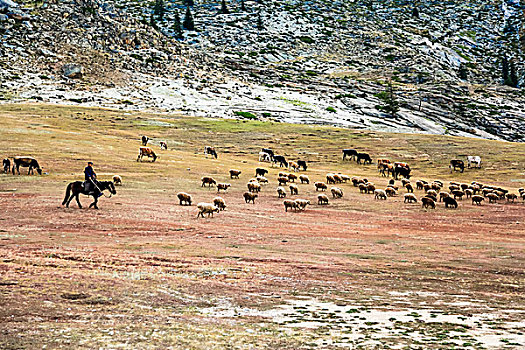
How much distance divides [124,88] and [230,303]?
340 ft

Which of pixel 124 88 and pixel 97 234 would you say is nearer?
pixel 97 234

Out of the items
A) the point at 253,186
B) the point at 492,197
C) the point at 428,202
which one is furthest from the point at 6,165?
the point at 492,197

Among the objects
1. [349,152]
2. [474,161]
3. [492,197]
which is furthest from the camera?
[349,152]

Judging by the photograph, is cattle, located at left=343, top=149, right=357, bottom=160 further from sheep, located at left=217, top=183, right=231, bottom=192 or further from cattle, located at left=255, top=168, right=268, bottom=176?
sheep, located at left=217, top=183, right=231, bottom=192

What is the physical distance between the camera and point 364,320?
35.8ft

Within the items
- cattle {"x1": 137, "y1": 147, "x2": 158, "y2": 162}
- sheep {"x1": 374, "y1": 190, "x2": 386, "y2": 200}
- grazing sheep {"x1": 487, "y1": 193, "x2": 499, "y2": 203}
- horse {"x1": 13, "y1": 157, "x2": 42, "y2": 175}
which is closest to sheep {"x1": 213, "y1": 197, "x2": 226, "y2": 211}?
sheep {"x1": 374, "y1": 190, "x2": 386, "y2": 200}

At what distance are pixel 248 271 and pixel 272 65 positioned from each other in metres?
143

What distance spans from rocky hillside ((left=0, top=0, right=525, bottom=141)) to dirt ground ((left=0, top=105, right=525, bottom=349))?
68728 millimetres

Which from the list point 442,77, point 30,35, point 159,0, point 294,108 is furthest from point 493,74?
point 30,35

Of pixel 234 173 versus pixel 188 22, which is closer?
pixel 234 173

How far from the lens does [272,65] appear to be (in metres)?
154

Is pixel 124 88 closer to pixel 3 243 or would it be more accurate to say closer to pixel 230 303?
pixel 3 243

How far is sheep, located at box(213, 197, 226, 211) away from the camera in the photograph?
2859 cm

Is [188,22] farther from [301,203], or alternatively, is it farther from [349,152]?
[301,203]
